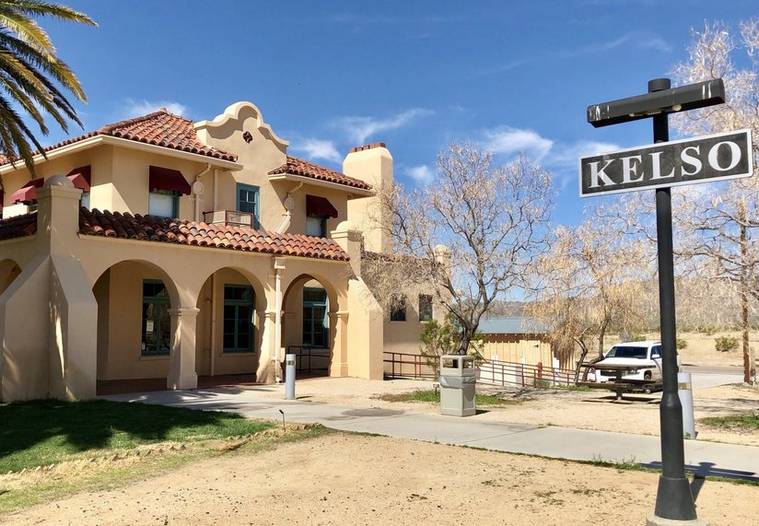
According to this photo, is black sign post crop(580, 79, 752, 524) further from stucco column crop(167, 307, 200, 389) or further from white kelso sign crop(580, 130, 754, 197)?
stucco column crop(167, 307, 200, 389)

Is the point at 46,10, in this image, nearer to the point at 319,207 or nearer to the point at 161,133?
the point at 161,133

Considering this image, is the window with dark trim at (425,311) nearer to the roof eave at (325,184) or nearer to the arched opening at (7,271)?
the roof eave at (325,184)

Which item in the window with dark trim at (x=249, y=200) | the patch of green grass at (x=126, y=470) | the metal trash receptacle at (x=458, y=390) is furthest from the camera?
the window with dark trim at (x=249, y=200)

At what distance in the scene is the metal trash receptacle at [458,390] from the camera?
13711 mm

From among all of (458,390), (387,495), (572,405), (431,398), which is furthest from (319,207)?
(387,495)

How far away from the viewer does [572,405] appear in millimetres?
16594

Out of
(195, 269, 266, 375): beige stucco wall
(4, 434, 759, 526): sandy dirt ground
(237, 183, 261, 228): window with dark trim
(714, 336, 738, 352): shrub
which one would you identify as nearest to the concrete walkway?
(4, 434, 759, 526): sandy dirt ground

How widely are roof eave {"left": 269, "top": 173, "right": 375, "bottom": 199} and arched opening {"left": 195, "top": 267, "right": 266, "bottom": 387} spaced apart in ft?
12.5

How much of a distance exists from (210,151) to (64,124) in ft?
21.1

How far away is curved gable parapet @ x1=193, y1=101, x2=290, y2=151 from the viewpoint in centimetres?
2331

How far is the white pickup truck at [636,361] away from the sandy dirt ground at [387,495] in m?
14.2

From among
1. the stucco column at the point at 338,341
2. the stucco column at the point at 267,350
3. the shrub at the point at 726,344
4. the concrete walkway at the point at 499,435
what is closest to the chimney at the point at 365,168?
the stucco column at the point at 338,341

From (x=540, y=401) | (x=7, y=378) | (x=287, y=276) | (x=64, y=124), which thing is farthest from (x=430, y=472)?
(x=287, y=276)

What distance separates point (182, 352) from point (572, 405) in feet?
33.4
